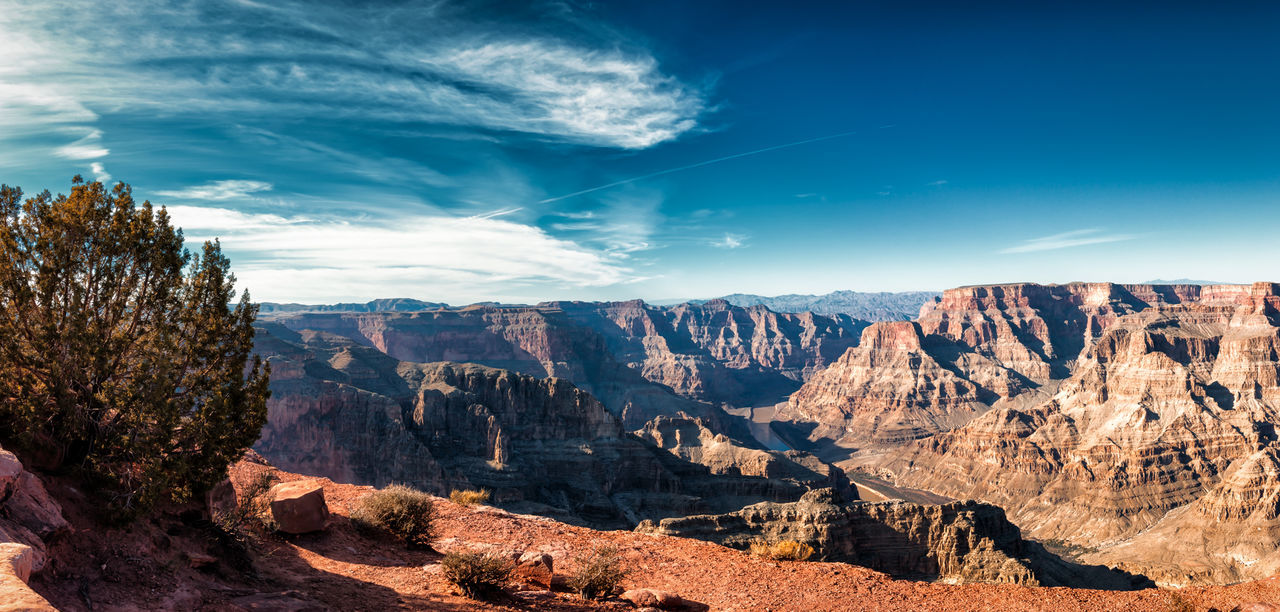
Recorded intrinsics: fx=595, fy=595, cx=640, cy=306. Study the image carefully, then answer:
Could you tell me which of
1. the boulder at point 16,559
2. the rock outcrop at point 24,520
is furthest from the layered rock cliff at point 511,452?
the boulder at point 16,559

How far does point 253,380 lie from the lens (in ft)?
44.2

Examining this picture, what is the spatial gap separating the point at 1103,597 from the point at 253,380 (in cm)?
2118

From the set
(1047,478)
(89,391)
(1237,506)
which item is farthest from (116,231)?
(1047,478)

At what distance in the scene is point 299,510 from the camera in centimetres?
1554

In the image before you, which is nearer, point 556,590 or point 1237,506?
point 556,590

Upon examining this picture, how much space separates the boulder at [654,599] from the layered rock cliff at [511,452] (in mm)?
61168

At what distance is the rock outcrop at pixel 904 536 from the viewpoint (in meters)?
43.3

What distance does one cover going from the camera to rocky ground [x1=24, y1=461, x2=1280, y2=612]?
382 inches

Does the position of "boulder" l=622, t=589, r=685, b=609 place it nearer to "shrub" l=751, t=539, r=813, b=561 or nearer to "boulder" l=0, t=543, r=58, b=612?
"shrub" l=751, t=539, r=813, b=561

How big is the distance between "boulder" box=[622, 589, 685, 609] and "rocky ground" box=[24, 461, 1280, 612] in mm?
435

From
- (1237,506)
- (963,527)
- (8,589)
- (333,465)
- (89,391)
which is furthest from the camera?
(333,465)

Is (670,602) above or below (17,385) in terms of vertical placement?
below

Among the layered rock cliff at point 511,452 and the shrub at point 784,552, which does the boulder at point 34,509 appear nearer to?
the shrub at point 784,552

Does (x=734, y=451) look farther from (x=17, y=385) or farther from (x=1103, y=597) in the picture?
(x=17, y=385)
